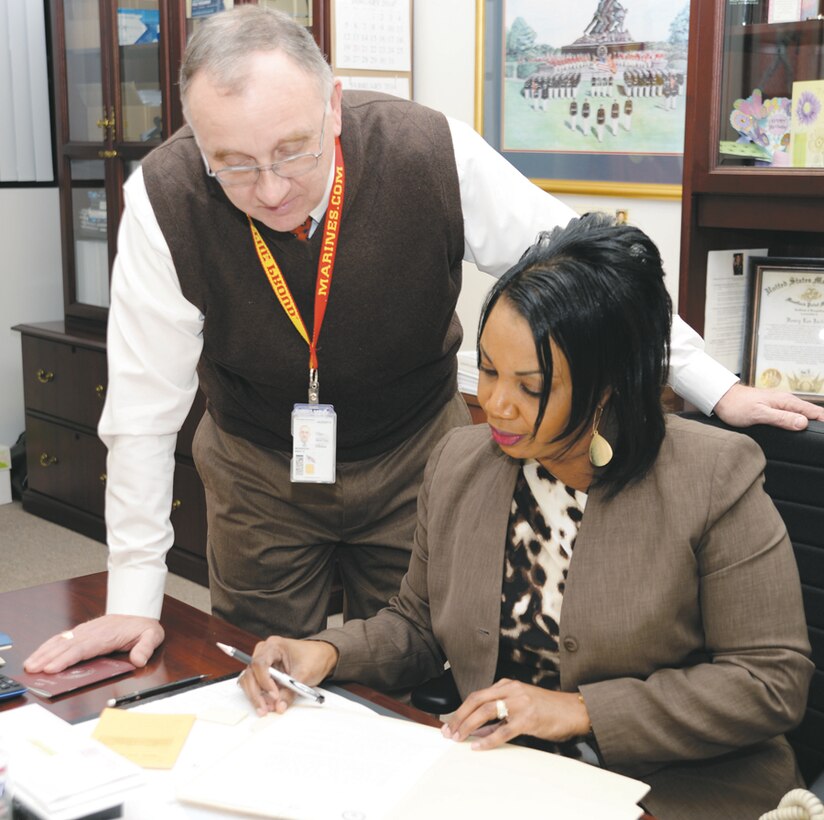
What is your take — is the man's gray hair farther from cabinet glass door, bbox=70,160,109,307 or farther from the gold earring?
cabinet glass door, bbox=70,160,109,307

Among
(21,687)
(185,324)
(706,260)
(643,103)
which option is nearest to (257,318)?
(185,324)

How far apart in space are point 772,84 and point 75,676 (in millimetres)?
1481

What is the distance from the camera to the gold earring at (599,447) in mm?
1468

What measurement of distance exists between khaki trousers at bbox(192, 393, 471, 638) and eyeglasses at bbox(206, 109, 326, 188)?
0.56 meters

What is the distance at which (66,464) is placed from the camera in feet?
15.1

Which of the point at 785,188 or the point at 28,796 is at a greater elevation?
the point at 785,188

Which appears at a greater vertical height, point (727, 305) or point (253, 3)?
point (253, 3)

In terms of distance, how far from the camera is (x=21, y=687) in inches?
55.7

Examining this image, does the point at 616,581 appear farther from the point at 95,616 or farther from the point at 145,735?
the point at 95,616

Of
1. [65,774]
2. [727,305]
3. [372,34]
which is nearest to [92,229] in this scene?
[372,34]

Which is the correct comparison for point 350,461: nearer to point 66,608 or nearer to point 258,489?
point 258,489

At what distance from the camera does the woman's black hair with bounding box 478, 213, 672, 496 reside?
1404mm

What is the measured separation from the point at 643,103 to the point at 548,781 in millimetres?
2050

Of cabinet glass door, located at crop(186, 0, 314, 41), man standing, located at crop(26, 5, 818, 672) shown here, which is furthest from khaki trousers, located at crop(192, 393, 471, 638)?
cabinet glass door, located at crop(186, 0, 314, 41)
